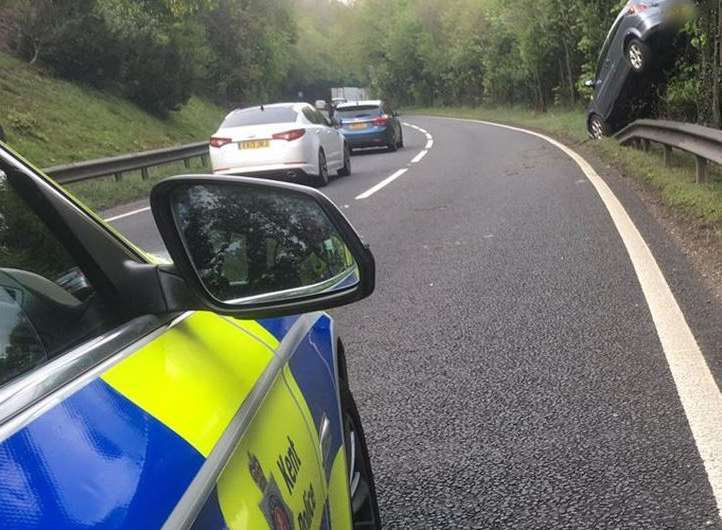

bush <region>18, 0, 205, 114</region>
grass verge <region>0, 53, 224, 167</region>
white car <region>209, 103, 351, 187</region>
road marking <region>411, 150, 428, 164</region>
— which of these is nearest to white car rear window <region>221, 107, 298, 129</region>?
white car <region>209, 103, 351, 187</region>

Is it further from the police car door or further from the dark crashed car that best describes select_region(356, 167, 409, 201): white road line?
the police car door

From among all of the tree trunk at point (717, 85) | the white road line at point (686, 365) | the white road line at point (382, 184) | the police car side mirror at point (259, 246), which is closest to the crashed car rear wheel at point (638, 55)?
the tree trunk at point (717, 85)

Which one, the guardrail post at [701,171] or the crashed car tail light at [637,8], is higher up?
the crashed car tail light at [637,8]

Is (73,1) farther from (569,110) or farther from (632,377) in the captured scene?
(632,377)

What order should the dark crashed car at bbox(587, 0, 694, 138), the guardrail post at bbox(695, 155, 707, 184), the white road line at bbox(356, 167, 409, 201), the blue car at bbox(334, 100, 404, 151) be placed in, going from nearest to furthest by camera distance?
the guardrail post at bbox(695, 155, 707, 184) → the white road line at bbox(356, 167, 409, 201) → the dark crashed car at bbox(587, 0, 694, 138) → the blue car at bbox(334, 100, 404, 151)

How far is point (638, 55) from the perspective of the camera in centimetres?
1336

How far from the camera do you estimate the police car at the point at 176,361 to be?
1.08 metres

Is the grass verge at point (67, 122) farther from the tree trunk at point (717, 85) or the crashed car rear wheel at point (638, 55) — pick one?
the tree trunk at point (717, 85)

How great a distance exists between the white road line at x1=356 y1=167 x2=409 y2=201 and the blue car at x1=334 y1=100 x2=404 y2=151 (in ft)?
19.4

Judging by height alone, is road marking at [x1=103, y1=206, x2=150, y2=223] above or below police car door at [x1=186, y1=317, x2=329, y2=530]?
below

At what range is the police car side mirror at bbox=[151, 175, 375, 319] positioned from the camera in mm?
1646

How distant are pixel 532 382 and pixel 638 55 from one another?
1080 centimetres

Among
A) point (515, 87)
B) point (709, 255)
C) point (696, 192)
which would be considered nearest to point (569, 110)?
point (515, 87)

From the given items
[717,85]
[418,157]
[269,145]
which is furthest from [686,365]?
[418,157]
